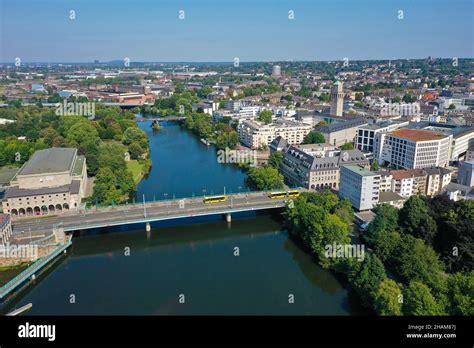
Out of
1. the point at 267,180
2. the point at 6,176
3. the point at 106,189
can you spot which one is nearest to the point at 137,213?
the point at 106,189

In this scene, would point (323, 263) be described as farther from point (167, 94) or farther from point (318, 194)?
point (167, 94)

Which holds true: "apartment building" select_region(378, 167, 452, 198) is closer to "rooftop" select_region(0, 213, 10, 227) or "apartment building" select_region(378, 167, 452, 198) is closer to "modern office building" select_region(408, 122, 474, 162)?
"modern office building" select_region(408, 122, 474, 162)

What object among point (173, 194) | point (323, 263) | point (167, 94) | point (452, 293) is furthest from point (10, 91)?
point (452, 293)

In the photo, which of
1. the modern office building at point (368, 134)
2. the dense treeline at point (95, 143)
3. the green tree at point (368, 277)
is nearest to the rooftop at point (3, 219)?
the dense treeline at point (95, 143)

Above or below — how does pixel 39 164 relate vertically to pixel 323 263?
above

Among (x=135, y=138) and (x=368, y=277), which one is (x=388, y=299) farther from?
(x=135, y=138)
